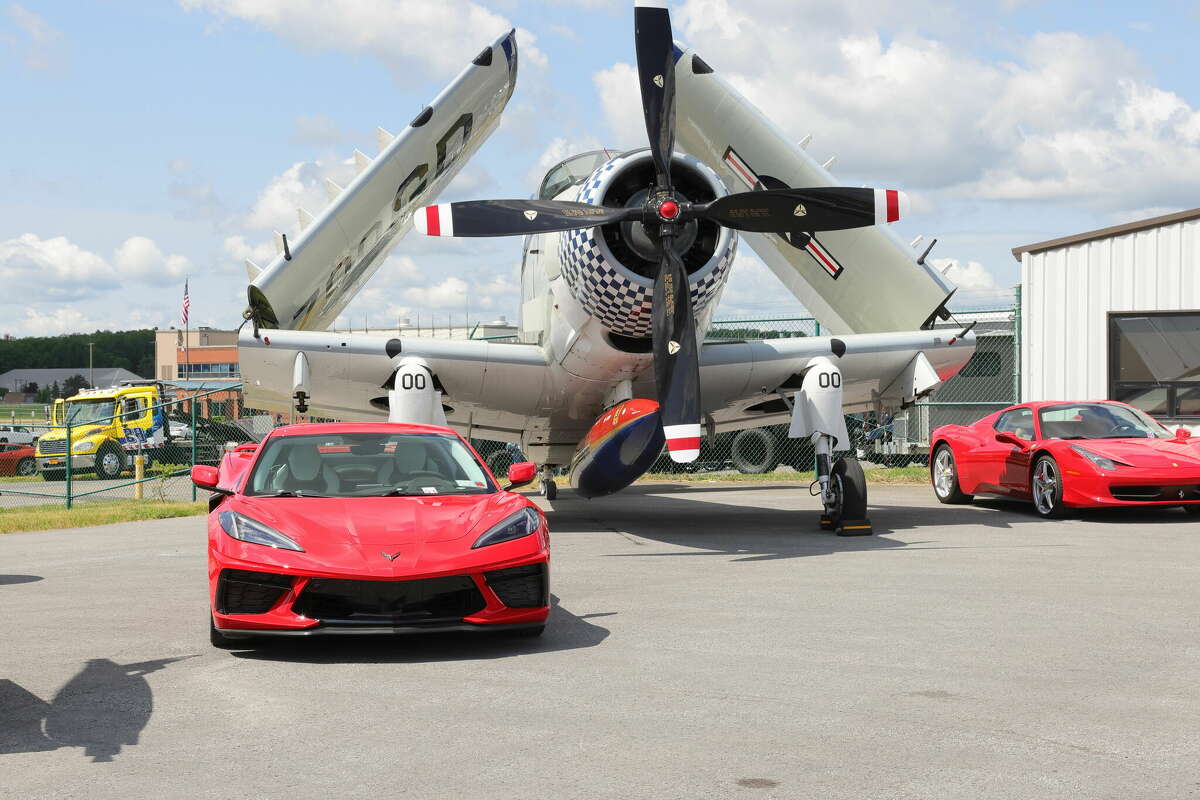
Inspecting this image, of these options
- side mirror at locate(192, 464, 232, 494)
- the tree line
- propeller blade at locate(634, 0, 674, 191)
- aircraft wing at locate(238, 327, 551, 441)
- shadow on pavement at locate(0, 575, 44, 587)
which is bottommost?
shadow on pavement at locate(0, 575, 44, 587)

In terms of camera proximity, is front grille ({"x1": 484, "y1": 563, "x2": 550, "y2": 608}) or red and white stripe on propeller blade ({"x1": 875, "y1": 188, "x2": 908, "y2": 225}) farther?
red and white stripe on propeller blade ({"x1": 875, "y1": 188, "x2": 908, "y2": 225})

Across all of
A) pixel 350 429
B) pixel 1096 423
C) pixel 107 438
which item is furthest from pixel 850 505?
pixel 107 438

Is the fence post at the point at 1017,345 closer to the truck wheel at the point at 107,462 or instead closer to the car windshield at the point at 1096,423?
the car windshield at the point at 1096,423

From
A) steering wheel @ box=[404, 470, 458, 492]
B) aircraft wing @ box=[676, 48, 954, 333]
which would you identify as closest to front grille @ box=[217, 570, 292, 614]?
steering wheel @ box=[404, 470, 458, 492]

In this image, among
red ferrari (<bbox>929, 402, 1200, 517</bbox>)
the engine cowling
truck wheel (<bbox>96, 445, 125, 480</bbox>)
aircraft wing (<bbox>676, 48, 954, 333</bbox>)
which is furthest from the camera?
truck wheel (<bbox>96, 445, 125, 480</bbox>)

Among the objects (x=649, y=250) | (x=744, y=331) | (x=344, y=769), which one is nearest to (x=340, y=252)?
(x=649, y=250)

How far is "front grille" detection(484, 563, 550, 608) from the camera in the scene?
6.29 m

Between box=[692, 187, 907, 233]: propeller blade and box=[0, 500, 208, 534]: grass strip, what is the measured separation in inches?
390

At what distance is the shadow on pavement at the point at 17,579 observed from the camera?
9524 millimetres

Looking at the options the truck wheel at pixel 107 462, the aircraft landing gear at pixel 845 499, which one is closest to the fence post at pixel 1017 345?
the aircraft landing gear at pixel 845 499

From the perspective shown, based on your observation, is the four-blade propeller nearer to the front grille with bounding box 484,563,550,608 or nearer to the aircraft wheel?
the aircraft wheel

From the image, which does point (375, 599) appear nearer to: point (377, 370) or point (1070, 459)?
point (377, 370)

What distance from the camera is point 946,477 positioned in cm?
1620

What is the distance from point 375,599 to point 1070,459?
9751 mm
